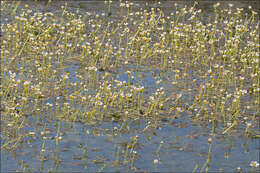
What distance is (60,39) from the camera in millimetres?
12758

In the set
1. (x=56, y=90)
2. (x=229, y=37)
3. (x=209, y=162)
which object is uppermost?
(x=229, y=37)

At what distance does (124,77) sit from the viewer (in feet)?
35.2

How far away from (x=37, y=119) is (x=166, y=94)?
2464 mm

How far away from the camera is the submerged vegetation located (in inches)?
332

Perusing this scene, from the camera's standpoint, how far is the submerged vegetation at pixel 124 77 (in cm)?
845

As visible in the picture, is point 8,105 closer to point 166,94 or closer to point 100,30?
point 166,94

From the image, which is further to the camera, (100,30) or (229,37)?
(100,30)

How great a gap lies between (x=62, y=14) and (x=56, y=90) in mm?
4671

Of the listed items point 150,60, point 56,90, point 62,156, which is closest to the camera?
point 62,156

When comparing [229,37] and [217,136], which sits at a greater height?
[229,37]

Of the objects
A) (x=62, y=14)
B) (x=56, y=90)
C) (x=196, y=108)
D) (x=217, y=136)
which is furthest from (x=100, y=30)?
(x=217, y=136)

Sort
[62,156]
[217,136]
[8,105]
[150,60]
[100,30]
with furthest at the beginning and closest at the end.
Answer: [100,30] < [150,60] < [8,105] < [217,136] < [62,156]

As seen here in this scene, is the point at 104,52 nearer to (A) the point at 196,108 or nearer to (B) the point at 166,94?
(B) the point at 166,94

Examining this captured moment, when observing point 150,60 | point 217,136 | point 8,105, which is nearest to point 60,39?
point 150,60
